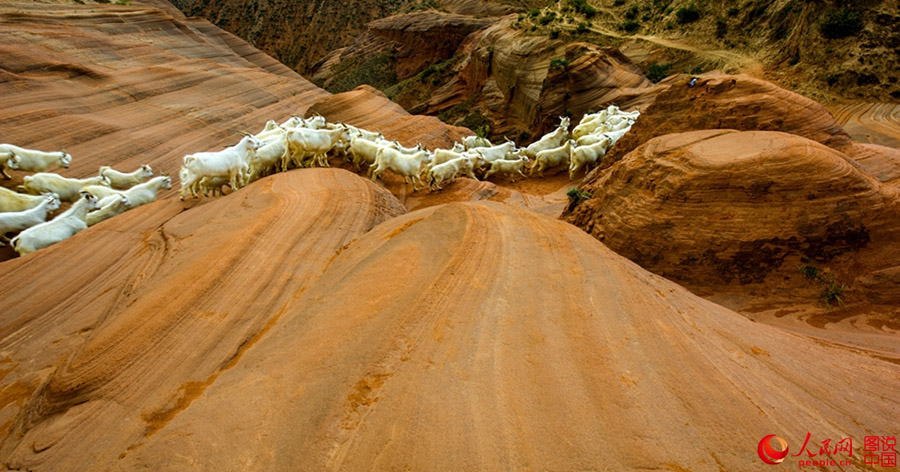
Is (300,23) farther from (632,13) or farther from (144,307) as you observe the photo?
(144,307)

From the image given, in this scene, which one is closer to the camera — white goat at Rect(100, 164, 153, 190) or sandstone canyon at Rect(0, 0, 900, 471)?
sandstone canyon at Rect(0, 0, 900, 471)

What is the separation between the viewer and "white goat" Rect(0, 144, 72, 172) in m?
9.45

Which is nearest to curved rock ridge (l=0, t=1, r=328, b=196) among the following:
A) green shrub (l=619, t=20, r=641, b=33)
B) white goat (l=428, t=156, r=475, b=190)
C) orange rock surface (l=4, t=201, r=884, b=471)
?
white goat (l=428, t=156, r=475, b=190)

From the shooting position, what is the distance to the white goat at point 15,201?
7.76 meters

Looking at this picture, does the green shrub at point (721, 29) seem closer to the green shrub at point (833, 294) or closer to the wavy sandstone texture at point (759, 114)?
the wavy sandstone texture at point (759, 114)

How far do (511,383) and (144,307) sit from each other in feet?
12.8

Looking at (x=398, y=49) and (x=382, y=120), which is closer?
(x=382, y=120)

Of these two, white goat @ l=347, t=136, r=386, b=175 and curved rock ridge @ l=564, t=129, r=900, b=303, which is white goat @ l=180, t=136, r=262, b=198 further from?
curved rock ridge @ l=564, t=129, r=900, b=303

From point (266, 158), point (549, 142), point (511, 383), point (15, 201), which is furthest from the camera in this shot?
point (549, 142)

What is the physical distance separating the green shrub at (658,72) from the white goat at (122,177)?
26520 millimetres

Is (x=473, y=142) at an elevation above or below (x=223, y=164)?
below

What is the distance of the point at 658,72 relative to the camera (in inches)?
977

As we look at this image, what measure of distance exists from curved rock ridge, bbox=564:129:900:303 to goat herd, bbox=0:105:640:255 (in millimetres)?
6401

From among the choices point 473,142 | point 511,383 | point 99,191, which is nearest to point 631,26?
point 473,142
